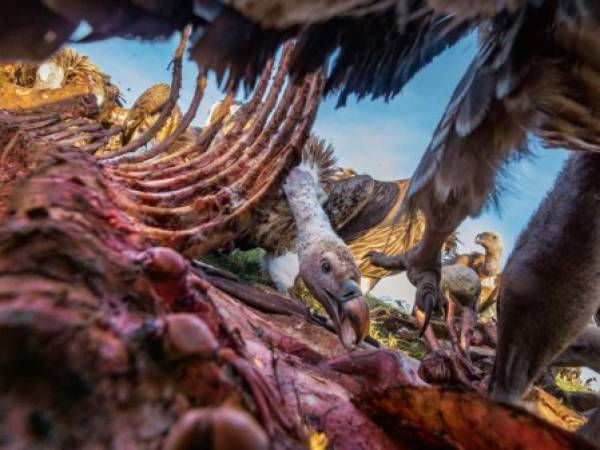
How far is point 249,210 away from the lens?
66.2 inches

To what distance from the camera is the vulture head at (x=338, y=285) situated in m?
1.93

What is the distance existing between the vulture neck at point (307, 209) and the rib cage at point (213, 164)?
2.20ft

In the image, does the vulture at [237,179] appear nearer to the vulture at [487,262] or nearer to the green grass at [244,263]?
the green grass at [244,263]

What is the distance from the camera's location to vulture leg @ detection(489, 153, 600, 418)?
1.33 meters

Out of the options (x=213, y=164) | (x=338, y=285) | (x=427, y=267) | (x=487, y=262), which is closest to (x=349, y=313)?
(x=338, y=285)

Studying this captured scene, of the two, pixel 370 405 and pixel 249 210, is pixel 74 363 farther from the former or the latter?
pixel 249 210

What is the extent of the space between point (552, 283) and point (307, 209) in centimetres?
191

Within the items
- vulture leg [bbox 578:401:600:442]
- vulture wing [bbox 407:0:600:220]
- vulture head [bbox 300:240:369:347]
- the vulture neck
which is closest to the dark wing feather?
vulture wing [bbox 407:0:600:220]

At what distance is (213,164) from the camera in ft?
5.91

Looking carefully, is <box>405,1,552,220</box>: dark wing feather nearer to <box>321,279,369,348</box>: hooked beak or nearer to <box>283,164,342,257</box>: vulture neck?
<box>321,279,369,348</box>: hooked beak

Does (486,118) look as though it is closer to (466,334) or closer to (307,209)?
(466,334)

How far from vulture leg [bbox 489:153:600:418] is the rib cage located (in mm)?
861

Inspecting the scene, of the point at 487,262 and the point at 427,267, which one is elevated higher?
the point at 487,262

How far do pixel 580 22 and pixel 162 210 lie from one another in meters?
1.03
